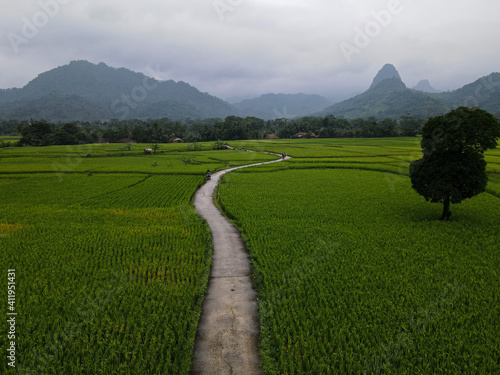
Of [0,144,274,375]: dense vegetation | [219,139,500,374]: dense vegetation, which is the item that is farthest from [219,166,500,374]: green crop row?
[0,144,274,375]: dense vegetation

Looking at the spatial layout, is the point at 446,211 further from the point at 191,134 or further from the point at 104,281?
the point at 191,134

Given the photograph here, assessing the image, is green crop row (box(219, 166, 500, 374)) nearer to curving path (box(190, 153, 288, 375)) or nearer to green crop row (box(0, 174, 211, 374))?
curving path (box(190, 153, 288, 375))

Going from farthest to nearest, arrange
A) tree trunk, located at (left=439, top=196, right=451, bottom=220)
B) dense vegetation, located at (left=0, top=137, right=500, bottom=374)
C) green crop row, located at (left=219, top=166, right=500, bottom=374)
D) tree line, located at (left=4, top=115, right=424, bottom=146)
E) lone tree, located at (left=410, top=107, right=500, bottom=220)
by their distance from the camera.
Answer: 1. tree line, located at (left=4, top=115, right=424, bottom=146)
2. tree trunk, located at (left=439, top=196, right=451, bottom=220)
3. lone tree, located at (left=410, top=107, right=500, bottom=220)
4. dense vegetation, located at (left=0, top=137, right=500, bottom=374)
5. green crop row, located at (left=219, top=166, right=500, bottom=374)

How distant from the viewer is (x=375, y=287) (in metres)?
10.6

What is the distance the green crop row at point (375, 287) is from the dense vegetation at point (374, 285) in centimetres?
4

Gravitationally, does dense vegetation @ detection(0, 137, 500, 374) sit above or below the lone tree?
below

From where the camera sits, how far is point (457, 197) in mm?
17438

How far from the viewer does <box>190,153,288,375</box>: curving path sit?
7.51 m

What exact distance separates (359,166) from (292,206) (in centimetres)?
2603

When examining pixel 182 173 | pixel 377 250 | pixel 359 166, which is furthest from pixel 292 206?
pixel 359 166

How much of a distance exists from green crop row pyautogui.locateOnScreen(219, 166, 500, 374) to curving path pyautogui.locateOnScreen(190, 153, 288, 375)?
406 mm

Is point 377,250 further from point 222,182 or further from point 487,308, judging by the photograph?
point 222,182

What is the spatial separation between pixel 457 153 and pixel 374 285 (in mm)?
12378

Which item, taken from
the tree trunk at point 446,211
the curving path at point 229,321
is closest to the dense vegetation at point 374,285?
the curving path at point 229,321
